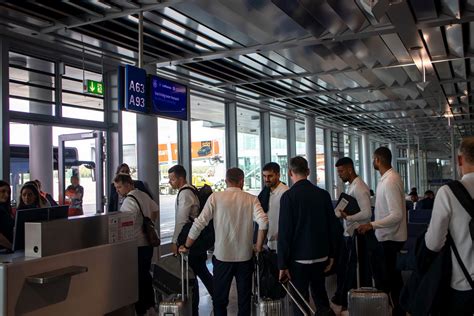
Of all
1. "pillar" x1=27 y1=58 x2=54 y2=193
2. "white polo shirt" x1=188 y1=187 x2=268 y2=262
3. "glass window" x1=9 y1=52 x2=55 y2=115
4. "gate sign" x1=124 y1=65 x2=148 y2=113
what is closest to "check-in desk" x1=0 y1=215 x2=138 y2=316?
"white polo shirt" x1=188 y1=187 x2=268 y2=262

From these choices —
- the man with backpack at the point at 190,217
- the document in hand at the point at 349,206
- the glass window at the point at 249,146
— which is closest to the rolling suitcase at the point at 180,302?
the man with backpack at the point at 190,217

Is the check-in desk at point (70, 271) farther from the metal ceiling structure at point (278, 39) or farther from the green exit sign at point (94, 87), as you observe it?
the green exit sign at point (94, 87)

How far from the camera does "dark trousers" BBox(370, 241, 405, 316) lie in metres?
4.04

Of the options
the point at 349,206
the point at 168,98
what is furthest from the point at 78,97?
the point at 349,206

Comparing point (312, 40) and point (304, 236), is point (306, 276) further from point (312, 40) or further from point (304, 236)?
point (312, 40)

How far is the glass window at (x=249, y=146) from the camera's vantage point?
12.4 m

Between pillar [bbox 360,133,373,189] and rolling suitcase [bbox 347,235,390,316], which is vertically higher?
pillar [bbox 360,133,373,189]

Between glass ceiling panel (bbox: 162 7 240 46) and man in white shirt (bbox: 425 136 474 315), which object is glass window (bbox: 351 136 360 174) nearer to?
glass ceiling panel (bbox: 162 7 240 46)

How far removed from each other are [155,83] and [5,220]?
226 centimetres

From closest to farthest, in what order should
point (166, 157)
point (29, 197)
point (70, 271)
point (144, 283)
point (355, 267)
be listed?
1. point (70, 271)
2. point (355, 267)
3. point (144, 283)
4. point (29, 197)
5. point (166, 157)

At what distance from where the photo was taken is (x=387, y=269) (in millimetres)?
4137

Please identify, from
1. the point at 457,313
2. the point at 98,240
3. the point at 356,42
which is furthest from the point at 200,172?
the point at 457,313

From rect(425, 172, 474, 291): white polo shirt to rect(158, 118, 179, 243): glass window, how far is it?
6.53 meters

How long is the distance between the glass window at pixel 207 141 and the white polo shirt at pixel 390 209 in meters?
5.91
